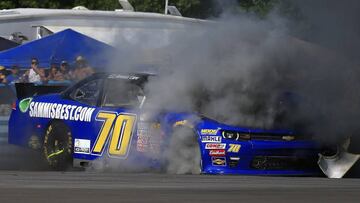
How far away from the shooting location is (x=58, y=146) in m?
11.4

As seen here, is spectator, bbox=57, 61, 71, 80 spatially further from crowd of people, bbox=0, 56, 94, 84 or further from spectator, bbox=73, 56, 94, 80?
spectator, bbox=73, 56, 94, 80

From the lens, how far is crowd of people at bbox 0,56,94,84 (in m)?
15.5

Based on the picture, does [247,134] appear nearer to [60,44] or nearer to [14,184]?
[14,184]

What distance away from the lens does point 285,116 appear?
10477 millimetres

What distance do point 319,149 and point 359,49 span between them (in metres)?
1.24

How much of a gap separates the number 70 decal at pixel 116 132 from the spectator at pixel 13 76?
17.4ft

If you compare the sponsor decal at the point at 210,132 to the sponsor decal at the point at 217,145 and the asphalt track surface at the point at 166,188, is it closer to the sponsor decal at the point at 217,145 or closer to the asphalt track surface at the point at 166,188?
the sponsor decal at the point at 217,145

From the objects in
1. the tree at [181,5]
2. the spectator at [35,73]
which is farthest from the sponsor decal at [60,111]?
the spectator at [35,73]

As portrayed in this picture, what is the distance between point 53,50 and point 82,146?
20.2ft

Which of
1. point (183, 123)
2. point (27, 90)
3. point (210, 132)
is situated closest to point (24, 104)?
point (27, 90)

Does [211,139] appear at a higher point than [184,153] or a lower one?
higher

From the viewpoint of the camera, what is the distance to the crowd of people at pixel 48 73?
1552cm

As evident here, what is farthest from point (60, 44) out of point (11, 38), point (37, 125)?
point (37, 125)

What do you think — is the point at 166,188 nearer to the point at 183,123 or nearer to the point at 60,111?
the point at 183,123
